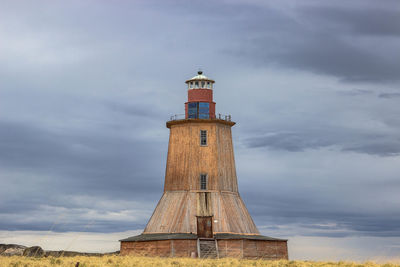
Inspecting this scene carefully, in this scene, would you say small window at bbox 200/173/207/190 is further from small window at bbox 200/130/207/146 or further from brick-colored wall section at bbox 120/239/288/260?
brick-colored wall section at bbox 120/239/288/260

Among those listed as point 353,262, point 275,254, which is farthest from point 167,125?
point 353,262

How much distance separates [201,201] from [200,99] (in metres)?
9.97

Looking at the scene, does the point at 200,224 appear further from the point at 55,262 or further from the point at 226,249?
the point at 55,262

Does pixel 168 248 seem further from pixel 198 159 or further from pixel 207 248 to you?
pixel 198 159

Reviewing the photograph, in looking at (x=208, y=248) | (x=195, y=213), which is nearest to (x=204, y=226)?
(x=195, y=213)

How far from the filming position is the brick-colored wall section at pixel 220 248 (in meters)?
50.1

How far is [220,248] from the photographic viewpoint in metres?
51.0

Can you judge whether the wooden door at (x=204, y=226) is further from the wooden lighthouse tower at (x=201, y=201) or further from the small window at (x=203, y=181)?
the small window at (x=203, y=181)

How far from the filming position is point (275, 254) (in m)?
53.3

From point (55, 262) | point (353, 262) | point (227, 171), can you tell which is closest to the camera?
point (55, 262)

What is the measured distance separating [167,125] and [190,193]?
7800mm

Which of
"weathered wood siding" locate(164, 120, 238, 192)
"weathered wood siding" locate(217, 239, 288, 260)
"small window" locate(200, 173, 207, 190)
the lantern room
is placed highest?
the lantern room

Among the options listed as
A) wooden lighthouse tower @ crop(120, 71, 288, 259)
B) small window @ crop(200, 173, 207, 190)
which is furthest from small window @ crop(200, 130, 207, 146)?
small window @ crop(200, 173, 207, 190)

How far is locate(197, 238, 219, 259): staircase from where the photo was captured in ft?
164
